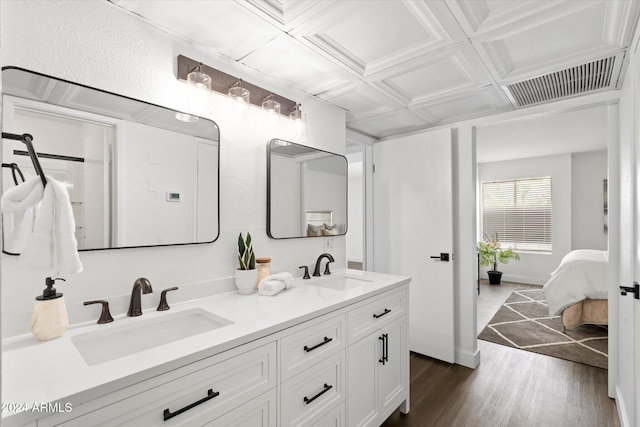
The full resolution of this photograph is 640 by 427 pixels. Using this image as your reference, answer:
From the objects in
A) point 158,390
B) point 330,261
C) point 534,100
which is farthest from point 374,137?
point 158,390

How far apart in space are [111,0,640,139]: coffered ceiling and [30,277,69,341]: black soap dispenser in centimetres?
123

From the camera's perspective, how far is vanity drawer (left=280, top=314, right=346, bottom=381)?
4.75 ft

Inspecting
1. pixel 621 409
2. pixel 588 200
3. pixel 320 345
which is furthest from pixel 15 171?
pixel 588 200

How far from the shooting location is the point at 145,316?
59.0 inches

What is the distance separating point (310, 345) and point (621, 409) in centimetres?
201

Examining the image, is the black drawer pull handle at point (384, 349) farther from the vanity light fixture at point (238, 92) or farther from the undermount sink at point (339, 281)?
the vanity light fixture at point (238, 92)

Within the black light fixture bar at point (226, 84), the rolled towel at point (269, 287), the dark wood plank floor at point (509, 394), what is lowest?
the dark wood plank floor at point (509, 394)

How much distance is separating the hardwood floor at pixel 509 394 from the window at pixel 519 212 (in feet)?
11.4

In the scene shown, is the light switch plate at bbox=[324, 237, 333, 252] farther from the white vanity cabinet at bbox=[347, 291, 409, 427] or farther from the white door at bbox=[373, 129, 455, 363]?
the white door at bbox=[373, 129, 455, 363]

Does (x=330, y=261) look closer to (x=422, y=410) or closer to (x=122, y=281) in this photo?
(x=422, y=410)

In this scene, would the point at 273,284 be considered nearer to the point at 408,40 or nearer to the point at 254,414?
the point at 254,414

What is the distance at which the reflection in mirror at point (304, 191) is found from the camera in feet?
7.16

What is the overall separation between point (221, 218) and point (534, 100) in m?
2.41

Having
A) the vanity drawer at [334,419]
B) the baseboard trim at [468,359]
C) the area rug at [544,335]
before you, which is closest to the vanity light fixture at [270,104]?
the vanity drawer at [334,419]
